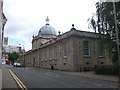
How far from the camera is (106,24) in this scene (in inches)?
1170

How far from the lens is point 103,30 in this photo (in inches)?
1203

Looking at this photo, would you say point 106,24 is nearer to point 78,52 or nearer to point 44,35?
point 78,52

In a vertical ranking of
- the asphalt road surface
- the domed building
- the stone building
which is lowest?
the asphalt road surface

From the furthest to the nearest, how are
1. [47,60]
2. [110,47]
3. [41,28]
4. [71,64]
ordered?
[41,28] < [47,60] < [71,64] < [110,47]

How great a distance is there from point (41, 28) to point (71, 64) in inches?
1639

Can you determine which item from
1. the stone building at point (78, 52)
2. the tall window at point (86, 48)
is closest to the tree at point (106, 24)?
the stone building at point (78, 52)

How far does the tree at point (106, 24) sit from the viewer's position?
2811cm

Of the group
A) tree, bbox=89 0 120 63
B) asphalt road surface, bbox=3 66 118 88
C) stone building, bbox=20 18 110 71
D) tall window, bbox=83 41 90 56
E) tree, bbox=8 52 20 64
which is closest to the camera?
asphalt road surface, bbox=3 66 118 88

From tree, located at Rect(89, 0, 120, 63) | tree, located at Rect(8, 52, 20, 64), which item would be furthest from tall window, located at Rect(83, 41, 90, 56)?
tree, located at Rect(8, 52, 20, 64)

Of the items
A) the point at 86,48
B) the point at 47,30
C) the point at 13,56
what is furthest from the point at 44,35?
the point at 13,56

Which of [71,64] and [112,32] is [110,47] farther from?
[71,64]

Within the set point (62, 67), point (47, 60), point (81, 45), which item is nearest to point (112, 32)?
point (81, 45)

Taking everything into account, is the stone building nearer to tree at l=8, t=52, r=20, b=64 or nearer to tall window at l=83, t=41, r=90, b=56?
tall window at l=83, t=41, r=90, b=56

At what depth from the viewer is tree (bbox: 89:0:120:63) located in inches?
1107
